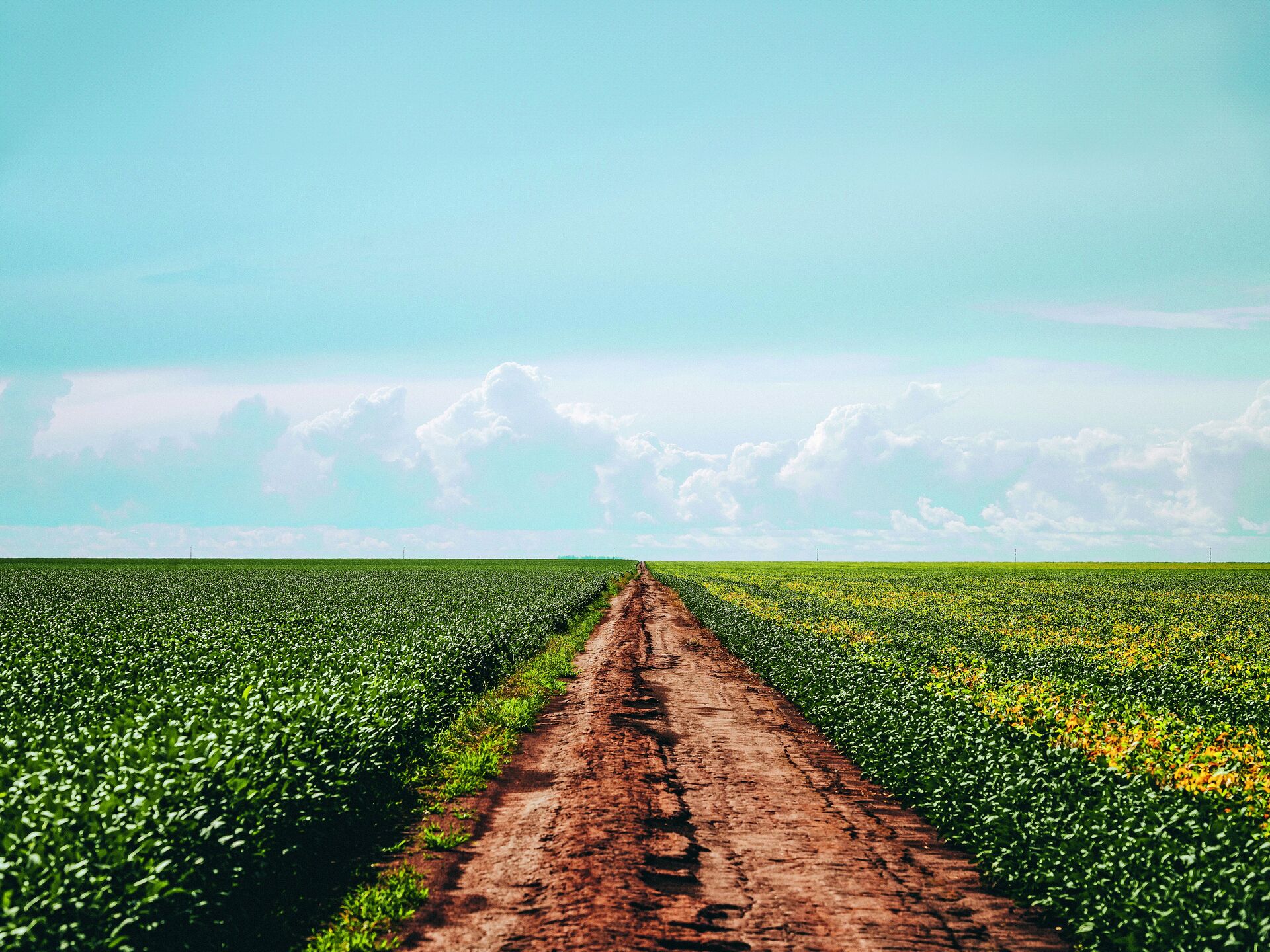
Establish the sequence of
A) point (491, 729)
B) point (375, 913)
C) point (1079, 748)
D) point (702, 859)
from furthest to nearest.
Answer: point (491, 729), point (1079, 748), point (702, 859), point (375, 913)

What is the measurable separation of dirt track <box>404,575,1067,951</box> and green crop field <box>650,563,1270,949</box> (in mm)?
577

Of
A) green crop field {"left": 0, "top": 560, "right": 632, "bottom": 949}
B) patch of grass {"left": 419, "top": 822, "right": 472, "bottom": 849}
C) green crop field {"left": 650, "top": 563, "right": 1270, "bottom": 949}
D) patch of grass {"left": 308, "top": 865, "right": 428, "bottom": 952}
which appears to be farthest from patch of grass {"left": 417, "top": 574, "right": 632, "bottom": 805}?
green crop field {"left": 650, "top": 563, "right": 1270, "bottom": 949}

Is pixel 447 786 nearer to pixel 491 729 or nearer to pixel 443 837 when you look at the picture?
pixel 443 837

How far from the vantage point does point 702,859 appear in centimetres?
923

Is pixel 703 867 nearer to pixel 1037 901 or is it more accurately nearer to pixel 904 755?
pixel 1037 901

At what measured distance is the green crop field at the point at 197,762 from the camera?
615 cm

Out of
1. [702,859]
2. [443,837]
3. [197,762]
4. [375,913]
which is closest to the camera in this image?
[197,762]

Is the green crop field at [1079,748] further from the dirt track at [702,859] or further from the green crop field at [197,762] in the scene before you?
the green crop field at [197,762]

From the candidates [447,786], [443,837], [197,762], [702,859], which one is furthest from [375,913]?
[447,786]

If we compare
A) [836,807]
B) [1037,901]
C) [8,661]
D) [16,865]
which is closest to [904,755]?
[836,807]

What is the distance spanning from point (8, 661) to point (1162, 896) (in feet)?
76.7

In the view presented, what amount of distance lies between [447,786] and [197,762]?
5.18 m

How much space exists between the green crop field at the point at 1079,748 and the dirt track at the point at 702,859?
0.58 meters

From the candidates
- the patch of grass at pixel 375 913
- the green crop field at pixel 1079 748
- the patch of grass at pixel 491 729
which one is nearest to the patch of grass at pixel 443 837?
the patch of grass at pixel 375 913
